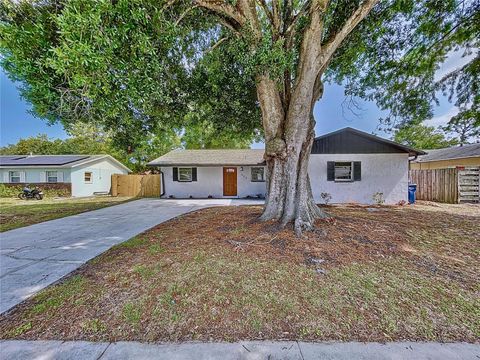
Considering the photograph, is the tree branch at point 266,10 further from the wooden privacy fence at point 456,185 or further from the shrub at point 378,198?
the wooden privacy fence at point 456,185

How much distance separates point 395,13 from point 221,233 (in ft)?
26.2

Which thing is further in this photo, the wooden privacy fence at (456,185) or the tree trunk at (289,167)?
the wooden privacy fence at (456,185)

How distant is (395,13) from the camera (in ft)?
20.4

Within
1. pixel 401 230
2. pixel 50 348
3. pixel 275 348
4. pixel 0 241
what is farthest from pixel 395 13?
pixel 0 241

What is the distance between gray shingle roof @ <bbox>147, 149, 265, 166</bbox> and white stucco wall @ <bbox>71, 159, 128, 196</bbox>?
6.87m

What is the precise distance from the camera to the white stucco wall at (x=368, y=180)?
10055 millimetres

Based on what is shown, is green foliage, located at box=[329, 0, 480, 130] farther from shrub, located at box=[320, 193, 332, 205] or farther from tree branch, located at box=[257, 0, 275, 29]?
shrub, located at box=[320, 193, 332, 205]

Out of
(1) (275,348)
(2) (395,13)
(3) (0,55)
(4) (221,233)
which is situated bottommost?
(1) (275,348)

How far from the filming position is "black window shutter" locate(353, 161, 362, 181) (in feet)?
33.6

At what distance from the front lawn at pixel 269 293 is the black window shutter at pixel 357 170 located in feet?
20.6

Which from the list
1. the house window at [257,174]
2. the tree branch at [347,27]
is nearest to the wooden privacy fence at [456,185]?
the house window at [257,174]

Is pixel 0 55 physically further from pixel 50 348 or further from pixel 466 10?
pixel 466 10

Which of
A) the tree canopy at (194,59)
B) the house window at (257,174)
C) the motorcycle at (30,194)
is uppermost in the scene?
the tree canopy at (194,59)

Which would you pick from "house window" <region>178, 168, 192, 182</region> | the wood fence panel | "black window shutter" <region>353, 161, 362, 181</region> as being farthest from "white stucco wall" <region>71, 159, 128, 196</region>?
the wood fence panel
